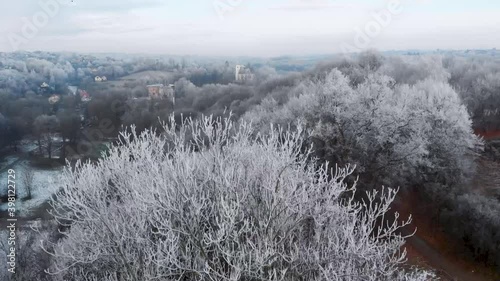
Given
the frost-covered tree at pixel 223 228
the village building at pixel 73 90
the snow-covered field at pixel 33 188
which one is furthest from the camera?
the village building at pixel 73 90

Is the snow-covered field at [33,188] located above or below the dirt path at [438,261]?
above

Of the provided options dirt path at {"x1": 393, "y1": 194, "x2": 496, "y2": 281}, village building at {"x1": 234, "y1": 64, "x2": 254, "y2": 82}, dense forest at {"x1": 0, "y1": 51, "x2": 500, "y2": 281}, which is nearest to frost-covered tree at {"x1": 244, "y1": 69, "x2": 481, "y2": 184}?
dense forest at {"x1": 0, "y1": 51, "x2": 500, "y2": 281}

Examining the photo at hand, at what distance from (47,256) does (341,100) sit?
1661 centimetres

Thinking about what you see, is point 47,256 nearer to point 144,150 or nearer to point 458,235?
point 144,150

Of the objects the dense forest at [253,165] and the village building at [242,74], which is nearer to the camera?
the dense forest at [253,165]

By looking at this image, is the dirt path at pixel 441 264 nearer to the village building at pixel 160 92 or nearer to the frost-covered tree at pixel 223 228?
the frost-covered tree at pixel 223 228

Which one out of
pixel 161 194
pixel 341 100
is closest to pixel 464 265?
pixel 341 100

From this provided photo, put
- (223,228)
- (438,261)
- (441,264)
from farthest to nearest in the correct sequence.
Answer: (438,261) → (441,264) → (223,228)

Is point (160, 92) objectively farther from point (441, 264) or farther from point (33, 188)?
point (441, 264)

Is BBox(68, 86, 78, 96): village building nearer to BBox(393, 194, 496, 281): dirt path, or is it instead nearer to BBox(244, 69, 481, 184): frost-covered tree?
BBox(244, 69, 481, 184): frost-covered tree

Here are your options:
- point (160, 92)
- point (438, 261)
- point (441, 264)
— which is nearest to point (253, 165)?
point (441, 264)

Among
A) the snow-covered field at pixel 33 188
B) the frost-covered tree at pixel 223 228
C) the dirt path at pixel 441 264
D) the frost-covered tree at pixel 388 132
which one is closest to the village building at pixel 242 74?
the frost-covered tree at pixel 388 132

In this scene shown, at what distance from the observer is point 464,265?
56.7ft

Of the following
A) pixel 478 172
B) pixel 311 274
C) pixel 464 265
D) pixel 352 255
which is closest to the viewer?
pixel 352 255
